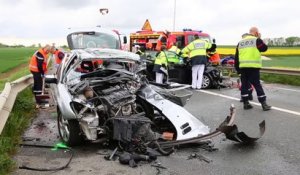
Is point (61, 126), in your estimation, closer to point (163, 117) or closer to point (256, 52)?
point (163, 117)

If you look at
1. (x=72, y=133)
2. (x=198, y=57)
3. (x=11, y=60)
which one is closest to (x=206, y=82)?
(x=198, y=57)

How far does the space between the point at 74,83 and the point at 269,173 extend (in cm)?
347

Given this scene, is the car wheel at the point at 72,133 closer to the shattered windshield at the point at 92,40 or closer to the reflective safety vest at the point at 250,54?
the reflective safety vest at the point at 250,54

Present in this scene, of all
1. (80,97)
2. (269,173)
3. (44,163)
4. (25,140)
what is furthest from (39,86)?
(269,173)

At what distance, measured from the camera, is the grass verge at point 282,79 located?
14938 mm

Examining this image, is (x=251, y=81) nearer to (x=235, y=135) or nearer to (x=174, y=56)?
(x=235, y=135)

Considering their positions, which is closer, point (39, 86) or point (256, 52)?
point (256, 52)

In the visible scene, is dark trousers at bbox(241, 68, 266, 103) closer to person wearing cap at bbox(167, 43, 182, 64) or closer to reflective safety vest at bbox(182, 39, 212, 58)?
reflective safety vest at bbox(182, 39, 212, 58)

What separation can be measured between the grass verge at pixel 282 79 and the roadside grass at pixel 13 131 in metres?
9.14

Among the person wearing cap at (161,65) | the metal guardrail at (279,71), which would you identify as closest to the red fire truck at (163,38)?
the person wearing cap at (161,65)

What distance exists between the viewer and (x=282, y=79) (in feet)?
51.2

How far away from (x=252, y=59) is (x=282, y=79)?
21.8ft

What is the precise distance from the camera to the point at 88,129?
614cm

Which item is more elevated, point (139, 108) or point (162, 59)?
point (162, 59)
